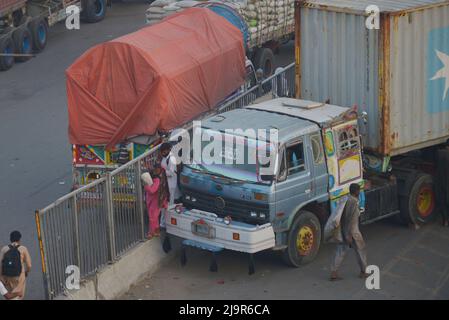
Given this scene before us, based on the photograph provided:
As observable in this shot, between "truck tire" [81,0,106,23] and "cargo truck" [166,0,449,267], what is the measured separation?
14.7m

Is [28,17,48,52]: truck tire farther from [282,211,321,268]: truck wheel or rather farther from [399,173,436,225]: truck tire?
[282,211,321,268]: truck wheel

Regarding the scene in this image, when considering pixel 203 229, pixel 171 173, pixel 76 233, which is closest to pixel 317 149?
pixel 203 229

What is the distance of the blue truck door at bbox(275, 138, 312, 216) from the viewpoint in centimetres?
1392

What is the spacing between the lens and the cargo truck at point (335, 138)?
14016 mm

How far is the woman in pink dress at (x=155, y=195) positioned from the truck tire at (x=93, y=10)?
16390mm

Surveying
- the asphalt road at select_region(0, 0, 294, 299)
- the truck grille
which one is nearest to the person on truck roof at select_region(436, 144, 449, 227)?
the truck grille

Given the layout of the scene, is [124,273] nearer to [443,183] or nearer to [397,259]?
[397,259]

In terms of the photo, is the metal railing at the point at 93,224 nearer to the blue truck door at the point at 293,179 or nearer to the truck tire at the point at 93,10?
the blue truck door at the point at 293,179

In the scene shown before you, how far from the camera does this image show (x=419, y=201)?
16.1 metres

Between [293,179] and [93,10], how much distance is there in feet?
58.4

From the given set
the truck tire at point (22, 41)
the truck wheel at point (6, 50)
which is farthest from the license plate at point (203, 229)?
the truck tire at point (22, 41)
